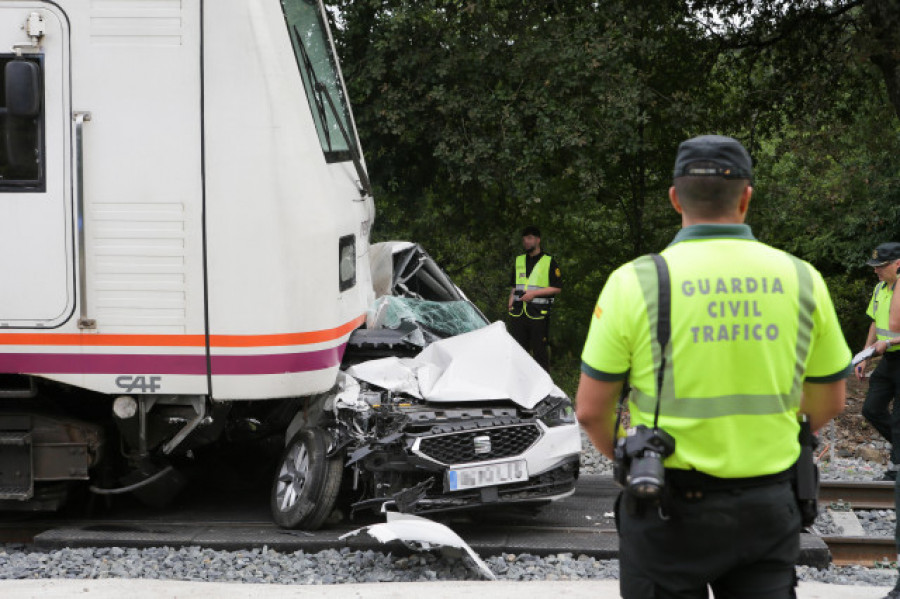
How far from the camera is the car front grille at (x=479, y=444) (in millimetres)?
5910

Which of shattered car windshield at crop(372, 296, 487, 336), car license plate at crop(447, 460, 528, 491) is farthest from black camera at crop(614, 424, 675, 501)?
shattered car windshield at crop(372, 296, 487, 336)

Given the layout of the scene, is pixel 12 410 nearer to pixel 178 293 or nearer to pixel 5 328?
pixel 5 328

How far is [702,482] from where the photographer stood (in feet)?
8.94

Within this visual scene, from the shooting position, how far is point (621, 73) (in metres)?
11.4

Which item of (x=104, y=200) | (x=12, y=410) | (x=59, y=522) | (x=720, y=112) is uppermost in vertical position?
(x=720, y=112)

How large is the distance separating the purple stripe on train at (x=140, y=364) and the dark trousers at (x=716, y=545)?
3389 millimetres

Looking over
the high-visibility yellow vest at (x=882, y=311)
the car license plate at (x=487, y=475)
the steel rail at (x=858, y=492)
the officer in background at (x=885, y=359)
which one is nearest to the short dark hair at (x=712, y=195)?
the car license plate at (x=487, y=475)

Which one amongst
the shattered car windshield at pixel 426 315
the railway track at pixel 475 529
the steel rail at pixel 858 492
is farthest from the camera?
the steel rail at pixel 858 492

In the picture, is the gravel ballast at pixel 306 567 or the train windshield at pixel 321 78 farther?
the train windshield at pixel 321 78

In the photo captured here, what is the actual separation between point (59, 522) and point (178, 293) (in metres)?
1.85

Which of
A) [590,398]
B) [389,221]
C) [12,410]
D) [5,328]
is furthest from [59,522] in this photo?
[389,221]

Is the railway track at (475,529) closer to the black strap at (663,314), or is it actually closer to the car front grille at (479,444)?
the car front grille at (479,444)

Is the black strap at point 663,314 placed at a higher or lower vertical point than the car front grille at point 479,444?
higher

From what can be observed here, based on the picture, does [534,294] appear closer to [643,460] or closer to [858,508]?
[858,508]
